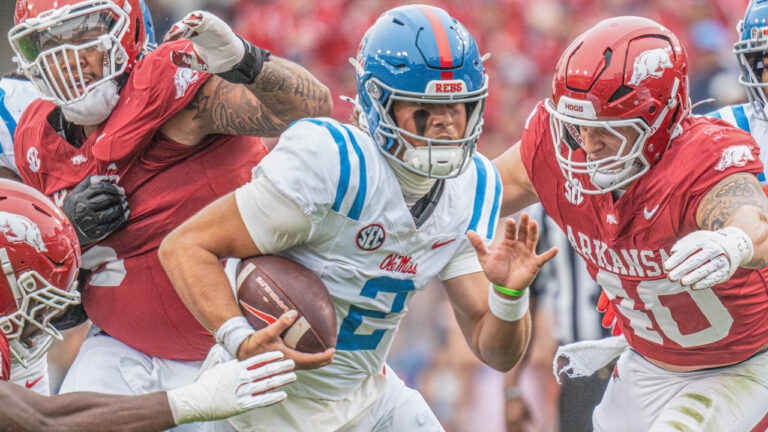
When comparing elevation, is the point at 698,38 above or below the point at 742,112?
below

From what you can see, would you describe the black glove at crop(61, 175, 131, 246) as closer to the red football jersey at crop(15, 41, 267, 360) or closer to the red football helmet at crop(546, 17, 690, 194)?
the red football jersey at crop(15, 41, 267, 360)

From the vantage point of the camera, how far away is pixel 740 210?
9.00 feet

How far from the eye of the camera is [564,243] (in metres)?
4.98

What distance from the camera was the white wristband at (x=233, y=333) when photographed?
2812 mm

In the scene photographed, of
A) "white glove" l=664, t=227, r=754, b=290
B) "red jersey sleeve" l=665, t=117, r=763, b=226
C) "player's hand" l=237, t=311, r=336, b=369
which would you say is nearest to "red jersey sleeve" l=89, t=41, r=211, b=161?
"player's hand" l=237, t=311, r=336, b=369

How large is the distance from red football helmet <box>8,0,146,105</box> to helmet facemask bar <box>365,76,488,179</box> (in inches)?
42.3

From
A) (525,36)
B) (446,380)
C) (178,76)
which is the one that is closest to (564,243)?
(446,380)

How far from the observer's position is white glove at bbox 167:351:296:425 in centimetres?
262

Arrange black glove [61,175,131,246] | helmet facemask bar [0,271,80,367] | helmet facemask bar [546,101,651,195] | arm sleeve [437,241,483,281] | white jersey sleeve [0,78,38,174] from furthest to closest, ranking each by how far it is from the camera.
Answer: white jersey sleeve [0,78,38,174], black glove [61,175,131,246], arm sleeve [437,241,483,281], helmet facemask bar [546,101,651,195], helmet facemask bar [0,271,80,367]

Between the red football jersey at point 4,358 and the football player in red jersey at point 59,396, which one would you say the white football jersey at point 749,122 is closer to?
the football player in red jersey at point 59,396

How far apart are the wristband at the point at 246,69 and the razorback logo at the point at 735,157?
5.00 feet

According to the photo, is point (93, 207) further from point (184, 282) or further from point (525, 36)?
point (525, 36)

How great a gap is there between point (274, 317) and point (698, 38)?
4.13 metres

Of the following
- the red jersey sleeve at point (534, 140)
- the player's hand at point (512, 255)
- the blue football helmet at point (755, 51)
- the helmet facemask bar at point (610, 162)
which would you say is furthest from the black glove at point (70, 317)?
the blue football helmet at point (755, 51)
